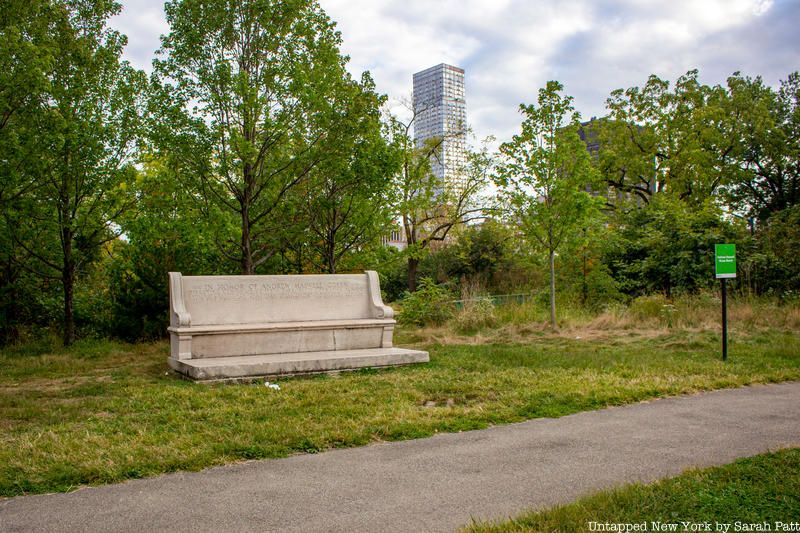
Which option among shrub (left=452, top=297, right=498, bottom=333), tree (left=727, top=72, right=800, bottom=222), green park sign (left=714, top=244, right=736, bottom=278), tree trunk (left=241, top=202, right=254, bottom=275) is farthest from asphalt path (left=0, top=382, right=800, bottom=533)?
tree (left=727, top=72, right=800, bottom=222)

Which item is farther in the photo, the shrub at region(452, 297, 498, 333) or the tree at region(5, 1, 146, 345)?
the shrub at region(452, 297, 498, 333)

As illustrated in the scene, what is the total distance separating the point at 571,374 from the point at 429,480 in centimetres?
468

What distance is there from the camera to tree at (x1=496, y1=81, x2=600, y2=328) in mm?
13625

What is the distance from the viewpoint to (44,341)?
13.1 meters

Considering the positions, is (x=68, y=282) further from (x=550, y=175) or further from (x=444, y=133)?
(x=444, y=133)

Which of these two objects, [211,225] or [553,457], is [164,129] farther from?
[553,457]

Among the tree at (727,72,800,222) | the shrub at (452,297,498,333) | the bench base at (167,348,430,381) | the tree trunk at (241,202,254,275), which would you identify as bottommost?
the bench base at (167,348,430,381)

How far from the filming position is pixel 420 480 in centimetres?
408

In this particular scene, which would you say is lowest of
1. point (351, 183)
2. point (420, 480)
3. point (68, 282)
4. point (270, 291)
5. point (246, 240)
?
point (420, 480)

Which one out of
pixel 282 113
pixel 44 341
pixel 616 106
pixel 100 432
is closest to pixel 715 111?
pixel 616 106

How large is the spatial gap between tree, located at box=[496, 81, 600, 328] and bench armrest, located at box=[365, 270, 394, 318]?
15.0 ft

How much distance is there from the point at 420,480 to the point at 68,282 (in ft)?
37.2

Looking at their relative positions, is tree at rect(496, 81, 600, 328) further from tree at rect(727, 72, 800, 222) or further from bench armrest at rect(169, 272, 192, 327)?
tree at rect(727, 72, 800, 222)

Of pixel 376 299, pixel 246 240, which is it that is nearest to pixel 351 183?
pixel 246 240
